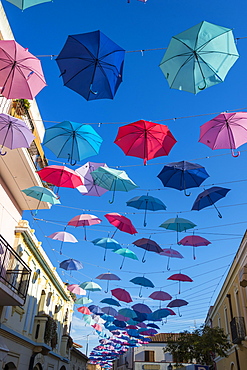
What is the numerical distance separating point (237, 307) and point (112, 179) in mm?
11524

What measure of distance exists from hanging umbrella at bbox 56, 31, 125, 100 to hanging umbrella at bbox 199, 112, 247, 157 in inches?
105

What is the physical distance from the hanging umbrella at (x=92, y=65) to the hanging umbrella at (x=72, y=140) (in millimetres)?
1850

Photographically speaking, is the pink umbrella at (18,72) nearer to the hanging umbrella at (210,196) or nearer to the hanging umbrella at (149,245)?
the hanging umbrella at (210,196)

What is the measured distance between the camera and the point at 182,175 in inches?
419

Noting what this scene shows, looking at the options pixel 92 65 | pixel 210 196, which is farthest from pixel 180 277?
pixel 92 65

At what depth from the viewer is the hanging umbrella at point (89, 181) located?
11.2m

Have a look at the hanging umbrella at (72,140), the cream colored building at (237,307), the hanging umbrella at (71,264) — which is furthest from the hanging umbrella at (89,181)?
the hanging umbrella at (71,264)

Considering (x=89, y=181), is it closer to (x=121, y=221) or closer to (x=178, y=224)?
(x=121, y=221)

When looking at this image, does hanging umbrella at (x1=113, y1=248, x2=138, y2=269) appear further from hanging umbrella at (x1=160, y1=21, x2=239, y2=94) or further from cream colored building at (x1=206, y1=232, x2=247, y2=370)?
hanging umbrella at (x1=160, y1=21, x2=239, y2=94)

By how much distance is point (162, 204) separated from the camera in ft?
40.8

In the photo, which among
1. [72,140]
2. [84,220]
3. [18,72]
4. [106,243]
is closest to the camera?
[18,72]

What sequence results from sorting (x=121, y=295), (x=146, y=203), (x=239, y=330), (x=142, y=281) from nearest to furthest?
(x=146, y=203) < (x=239, y=330) < (x=142, y=281) < (x=121, y=295)

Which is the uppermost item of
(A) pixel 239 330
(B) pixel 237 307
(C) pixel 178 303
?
(C) pixel 178 303

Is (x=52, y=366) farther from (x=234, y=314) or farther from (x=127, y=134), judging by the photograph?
(x=127, y=134)
